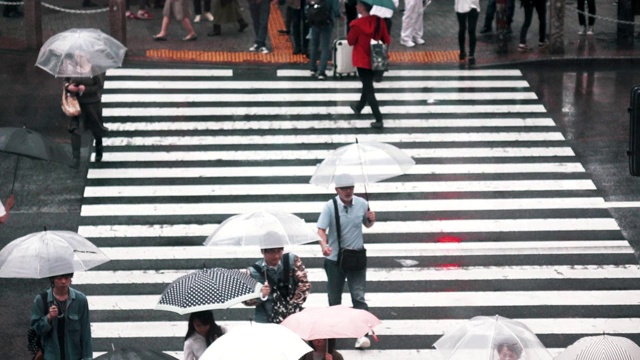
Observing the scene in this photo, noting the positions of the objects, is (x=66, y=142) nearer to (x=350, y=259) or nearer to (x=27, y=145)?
(x=27, y=145)

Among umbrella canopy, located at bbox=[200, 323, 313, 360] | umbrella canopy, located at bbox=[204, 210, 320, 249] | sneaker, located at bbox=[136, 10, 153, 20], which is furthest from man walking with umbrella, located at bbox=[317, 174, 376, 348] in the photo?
sneaker, located at bbox=[136, 10, 153, 20]

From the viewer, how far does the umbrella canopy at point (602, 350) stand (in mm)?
8750

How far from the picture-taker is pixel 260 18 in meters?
22.7

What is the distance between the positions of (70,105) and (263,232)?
7.77 metres

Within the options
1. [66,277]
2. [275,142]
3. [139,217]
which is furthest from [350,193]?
[275,142]

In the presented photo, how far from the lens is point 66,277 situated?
424 inches

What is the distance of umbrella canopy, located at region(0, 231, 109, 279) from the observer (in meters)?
10.6

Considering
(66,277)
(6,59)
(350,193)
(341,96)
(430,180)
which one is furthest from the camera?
(6,59)

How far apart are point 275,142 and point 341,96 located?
89.4 inches

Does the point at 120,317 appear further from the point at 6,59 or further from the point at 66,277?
the point at 6,59

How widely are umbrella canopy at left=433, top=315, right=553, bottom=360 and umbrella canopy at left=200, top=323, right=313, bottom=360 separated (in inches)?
51.5

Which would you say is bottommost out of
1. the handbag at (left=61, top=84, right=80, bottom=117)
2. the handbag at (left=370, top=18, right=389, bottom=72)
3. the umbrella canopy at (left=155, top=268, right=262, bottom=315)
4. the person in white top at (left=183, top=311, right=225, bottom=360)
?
the person in white top at (left=183, top=311, right=225, bottom=360)

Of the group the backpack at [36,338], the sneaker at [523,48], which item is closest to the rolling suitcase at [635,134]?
the backpack at [36,338]

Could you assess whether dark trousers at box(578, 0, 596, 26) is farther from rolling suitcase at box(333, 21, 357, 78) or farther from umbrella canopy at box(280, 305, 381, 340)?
umbrella canopy at box(280, 305, 381, 340)
